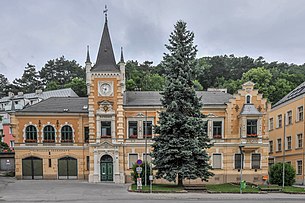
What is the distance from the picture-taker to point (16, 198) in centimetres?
2325

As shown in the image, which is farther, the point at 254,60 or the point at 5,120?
the point at 254,60

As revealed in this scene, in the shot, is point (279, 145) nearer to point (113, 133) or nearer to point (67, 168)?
point (113, 133)

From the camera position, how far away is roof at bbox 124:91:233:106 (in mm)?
38938

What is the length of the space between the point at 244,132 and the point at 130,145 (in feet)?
38.2

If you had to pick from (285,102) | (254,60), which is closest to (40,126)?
(285,102)

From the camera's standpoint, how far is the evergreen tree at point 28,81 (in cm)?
9812

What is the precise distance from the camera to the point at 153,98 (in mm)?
40438

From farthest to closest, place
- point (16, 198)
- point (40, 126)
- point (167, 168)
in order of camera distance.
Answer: point (40, 126), point (167, 168), point (16, 198)

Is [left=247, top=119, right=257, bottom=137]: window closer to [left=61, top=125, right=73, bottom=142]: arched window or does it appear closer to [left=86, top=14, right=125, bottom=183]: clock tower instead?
[left=86, top=14, right=125, bottom=183]: clock tower

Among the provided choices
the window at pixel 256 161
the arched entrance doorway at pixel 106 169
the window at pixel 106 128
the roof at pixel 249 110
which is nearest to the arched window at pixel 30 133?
the window at pixel 106 128

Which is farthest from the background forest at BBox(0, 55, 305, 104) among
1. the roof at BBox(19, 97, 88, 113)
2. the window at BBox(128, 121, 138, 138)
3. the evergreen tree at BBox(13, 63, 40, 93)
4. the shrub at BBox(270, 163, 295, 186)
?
the shrub at BBox(270, 163, 295, 186)

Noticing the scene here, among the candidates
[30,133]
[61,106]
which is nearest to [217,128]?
[61,106]

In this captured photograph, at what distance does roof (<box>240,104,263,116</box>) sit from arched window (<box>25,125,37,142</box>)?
865 inches

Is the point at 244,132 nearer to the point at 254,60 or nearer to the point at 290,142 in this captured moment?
the point at 290,142
